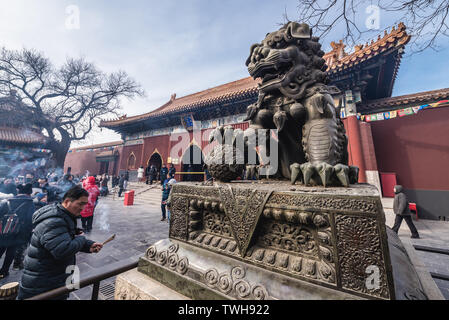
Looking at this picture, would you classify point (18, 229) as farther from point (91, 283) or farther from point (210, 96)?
point (210, 96)

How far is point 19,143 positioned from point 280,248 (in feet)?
72.4

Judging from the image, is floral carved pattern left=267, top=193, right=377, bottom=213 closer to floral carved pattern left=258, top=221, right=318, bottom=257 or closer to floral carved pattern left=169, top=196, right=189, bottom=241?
floral carved pattern left=258, top=221, right=318, bottom=257

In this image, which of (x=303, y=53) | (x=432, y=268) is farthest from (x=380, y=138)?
(x=303, y=53)

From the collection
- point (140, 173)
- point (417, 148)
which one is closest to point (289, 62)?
point (417, 148)

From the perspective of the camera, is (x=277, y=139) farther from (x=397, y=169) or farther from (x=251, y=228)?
(x=397, y=169)

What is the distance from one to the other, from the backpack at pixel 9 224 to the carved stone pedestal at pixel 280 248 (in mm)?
2826

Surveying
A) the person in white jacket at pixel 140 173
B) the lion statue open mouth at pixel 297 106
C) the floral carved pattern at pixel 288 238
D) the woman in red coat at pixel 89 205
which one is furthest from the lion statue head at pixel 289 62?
the person in white jacket at pixel 140 173

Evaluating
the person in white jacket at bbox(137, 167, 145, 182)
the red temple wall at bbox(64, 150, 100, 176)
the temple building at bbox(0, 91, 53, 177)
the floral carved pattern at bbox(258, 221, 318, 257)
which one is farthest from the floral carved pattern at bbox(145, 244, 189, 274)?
the red temple wall at bbox(64, 150, 100, 176)

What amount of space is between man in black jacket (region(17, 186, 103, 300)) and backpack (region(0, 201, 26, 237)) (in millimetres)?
1803

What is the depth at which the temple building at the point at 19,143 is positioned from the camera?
1437 cm

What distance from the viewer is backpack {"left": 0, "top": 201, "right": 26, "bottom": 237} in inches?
104

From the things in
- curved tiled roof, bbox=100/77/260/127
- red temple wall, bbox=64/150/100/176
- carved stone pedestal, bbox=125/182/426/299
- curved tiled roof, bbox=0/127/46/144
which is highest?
curved tiled roof, bbox=100/77/260/127

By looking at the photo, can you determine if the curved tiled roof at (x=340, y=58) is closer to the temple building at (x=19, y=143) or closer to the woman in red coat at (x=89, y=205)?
the woman in red coat at (x=89, y=205)
